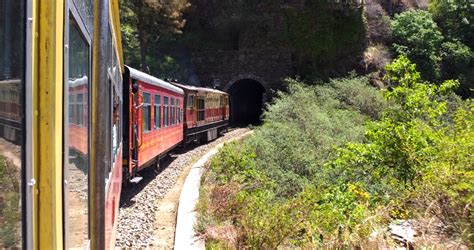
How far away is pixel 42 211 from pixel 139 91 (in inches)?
335

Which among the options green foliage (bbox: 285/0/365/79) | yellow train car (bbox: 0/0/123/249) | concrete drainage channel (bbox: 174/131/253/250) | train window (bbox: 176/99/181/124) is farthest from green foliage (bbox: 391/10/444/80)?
yellow train car (bbox: 0/0/123/249)

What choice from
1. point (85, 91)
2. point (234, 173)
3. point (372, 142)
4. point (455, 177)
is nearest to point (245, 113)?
point (234, 173)

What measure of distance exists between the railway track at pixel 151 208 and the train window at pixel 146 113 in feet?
4.96

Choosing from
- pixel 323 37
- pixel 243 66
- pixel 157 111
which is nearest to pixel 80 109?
pixel 157 111

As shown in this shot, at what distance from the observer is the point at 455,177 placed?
20.1 ft

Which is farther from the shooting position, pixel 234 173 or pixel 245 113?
pixel 245 113

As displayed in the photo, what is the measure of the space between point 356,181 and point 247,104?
3118 centimetres

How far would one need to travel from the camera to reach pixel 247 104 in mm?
39781

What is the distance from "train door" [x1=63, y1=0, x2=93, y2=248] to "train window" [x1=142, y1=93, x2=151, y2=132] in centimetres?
806

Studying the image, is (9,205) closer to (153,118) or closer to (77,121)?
(77,121)

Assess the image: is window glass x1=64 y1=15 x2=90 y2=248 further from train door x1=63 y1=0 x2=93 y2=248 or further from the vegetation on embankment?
the vegetation on embankment

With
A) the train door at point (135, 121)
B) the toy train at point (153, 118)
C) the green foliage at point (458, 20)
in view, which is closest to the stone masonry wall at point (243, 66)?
the toy train at point (153, 118)

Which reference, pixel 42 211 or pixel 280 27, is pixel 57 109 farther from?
pixel 280 27

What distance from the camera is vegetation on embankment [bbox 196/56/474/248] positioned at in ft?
19.5
